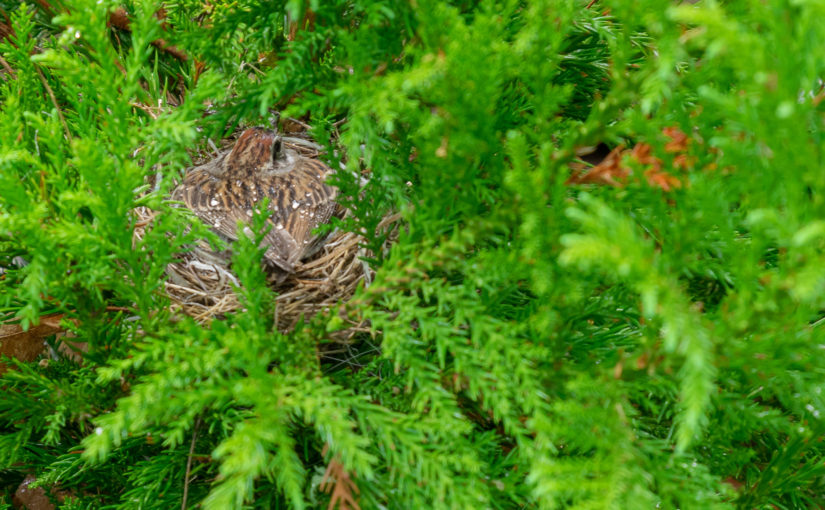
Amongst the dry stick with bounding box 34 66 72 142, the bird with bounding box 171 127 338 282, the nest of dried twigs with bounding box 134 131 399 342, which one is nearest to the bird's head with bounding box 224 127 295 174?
the bird with bounding box 171 127 338 282

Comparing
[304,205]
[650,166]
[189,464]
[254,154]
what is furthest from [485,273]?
[254,154]

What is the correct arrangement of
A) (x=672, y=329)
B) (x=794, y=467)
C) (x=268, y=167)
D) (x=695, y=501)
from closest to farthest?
(x=672, y=329) → (x=695, y=501) → (x=794, y=467) → (x=268, y=167)

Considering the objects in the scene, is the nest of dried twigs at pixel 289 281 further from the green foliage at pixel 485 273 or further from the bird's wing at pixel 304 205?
the green foliage at pixel 485 273

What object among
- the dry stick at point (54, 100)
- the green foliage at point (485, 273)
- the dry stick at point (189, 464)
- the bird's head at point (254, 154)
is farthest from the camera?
the bird's head at point (254, 154)

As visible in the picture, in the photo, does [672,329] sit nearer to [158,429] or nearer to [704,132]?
[704,132]

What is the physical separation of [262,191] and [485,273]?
2.34 feet

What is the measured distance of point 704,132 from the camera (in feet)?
1.88

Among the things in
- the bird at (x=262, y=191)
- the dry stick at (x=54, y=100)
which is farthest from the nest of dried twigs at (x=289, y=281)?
the dry stick at (x=54, y=100)

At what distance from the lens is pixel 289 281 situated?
105 cm

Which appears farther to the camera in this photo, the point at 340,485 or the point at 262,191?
the point at 262,191

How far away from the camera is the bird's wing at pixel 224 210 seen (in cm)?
105

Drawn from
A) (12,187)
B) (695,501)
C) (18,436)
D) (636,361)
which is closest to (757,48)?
(636,361)

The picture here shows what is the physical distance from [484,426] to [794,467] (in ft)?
1.31

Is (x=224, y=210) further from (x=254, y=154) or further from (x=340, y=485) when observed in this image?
(x=340, y=485)
